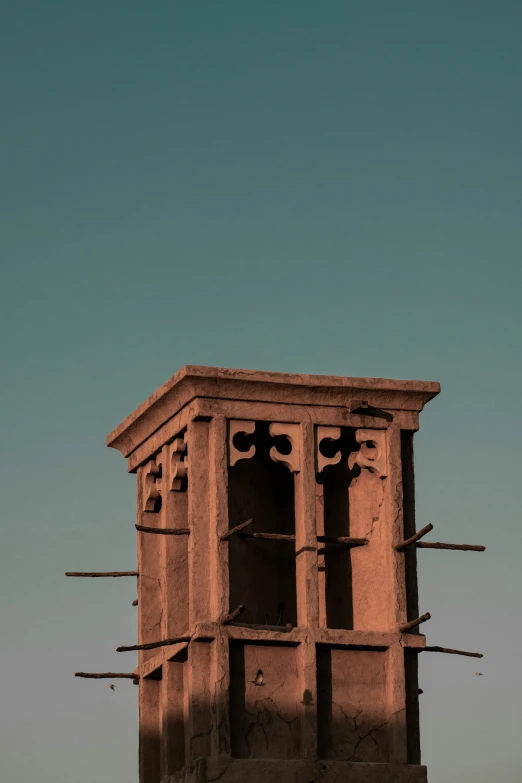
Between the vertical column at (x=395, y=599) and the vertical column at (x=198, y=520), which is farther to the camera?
the vertical column at (x=395, y=599)

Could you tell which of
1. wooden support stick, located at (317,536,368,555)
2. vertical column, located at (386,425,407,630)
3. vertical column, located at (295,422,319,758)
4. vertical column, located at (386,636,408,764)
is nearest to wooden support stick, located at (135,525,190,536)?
vertical column, located at (295,422,319,758)

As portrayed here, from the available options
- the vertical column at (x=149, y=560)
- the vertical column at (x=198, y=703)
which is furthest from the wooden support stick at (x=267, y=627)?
the vertical column at (x=149, y=560)

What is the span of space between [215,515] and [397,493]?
1.99 meters

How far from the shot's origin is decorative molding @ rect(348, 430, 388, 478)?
2503cm

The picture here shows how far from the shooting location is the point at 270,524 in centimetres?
2600

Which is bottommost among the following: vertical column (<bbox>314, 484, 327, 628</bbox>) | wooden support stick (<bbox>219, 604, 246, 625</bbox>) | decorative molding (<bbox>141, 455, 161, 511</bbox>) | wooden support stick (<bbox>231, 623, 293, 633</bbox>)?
wooden support stick (<bbox>231, 623, 293, 633</bbox>)

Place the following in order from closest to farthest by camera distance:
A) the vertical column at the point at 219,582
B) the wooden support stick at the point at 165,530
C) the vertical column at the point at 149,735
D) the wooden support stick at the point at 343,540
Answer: the vertical column at the point at 219,582 < the wooden support stick at the point at 165,530 < the wooden support stick at the point at 343,540 < the vertical column at the point at 149,735

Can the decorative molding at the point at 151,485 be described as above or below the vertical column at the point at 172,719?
above

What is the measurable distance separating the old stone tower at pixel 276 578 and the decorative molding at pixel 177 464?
0.07 feet

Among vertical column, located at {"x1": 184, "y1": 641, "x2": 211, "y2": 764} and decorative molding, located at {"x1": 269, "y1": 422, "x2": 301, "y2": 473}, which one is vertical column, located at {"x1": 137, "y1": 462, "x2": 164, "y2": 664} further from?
vertical column, located at {"x1": 184, "y1": 641, "x2": 211, "y2": 764}

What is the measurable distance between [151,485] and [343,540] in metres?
2.21

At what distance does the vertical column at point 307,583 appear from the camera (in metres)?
23.9

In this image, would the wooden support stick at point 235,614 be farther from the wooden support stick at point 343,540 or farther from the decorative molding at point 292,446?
the decorative molding at point 292,446

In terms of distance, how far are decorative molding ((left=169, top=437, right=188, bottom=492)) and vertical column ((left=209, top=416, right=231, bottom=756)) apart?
0.68m
